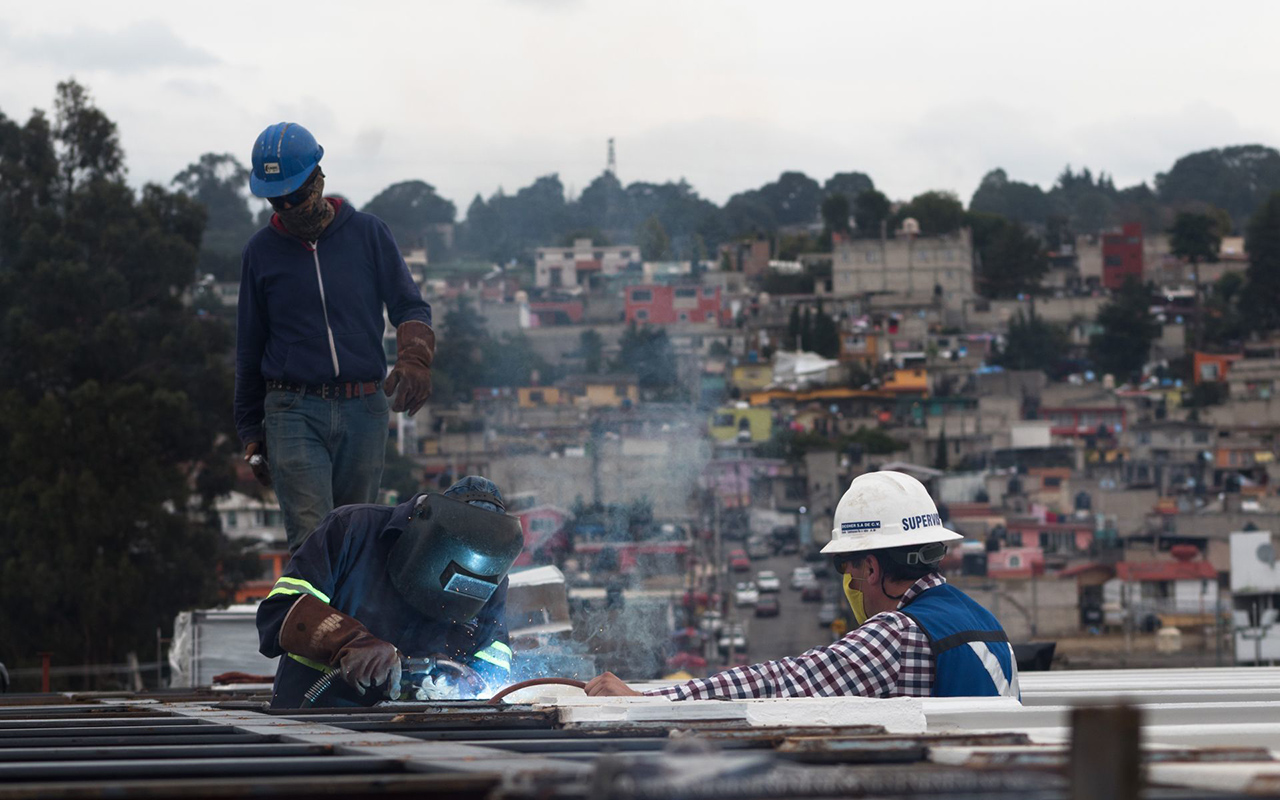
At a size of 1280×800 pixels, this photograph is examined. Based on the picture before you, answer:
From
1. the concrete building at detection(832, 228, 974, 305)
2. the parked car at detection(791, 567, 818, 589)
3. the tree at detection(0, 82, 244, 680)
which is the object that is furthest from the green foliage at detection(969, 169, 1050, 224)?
the tree at detection(0, 82, 244, 680)

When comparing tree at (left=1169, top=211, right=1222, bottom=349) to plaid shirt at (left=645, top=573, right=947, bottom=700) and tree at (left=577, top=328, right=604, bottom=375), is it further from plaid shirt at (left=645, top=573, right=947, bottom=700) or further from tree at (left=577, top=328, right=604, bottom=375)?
plaid shirt at (left=645, top=573, right=947, bottom=700)

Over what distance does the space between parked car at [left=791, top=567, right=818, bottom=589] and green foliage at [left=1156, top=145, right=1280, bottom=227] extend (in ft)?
397

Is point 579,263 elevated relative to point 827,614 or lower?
elevated

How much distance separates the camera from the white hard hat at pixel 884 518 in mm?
5379

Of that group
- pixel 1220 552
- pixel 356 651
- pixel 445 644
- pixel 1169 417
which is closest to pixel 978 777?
pixel 356 651

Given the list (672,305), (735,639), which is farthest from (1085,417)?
(735,639)

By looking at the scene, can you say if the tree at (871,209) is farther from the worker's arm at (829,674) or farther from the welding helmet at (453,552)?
the worker's arm at (829,674)

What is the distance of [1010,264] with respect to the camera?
14125 cm

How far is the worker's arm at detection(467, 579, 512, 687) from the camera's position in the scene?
5.96 metres

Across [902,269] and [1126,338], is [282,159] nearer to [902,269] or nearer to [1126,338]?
[1126,338]

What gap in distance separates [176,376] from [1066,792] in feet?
99.7

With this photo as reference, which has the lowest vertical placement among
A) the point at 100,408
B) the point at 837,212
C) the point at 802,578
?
the point at 802,578

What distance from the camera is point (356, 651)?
526cm

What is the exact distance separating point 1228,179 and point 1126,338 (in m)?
70.7
